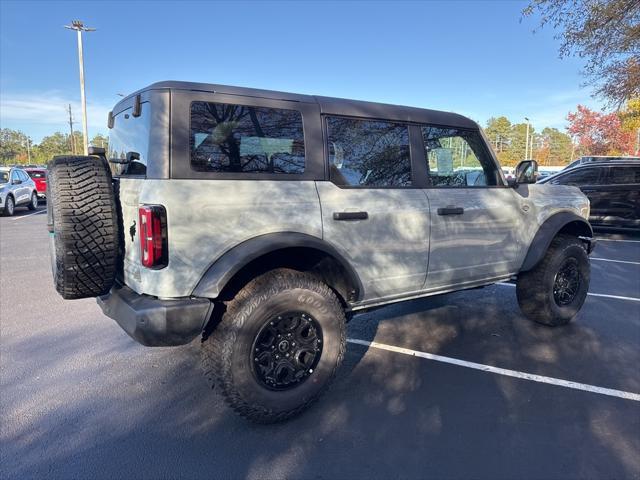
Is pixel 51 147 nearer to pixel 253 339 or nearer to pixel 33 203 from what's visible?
pixel 33 203

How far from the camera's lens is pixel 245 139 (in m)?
2.79

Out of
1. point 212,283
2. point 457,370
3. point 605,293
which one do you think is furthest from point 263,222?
point 605,293

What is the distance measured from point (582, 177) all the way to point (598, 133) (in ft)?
133

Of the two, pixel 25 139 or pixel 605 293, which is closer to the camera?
pixel 605 293

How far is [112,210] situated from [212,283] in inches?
30.8

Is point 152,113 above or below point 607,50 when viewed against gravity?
below

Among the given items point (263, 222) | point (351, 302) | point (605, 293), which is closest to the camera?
point (263, 222)

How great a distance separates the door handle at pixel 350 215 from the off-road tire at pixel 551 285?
2298mm

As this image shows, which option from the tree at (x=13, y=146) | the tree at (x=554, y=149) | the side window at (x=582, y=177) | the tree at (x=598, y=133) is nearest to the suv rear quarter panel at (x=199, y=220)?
the side window at (x=582, y=177)

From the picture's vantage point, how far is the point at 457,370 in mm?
3555

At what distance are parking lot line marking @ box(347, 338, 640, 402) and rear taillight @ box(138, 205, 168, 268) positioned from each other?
2.20m

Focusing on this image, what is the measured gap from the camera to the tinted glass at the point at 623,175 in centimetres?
1020

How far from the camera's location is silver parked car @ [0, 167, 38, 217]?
13.7 m

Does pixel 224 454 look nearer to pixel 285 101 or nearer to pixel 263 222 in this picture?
pixel 263 222
